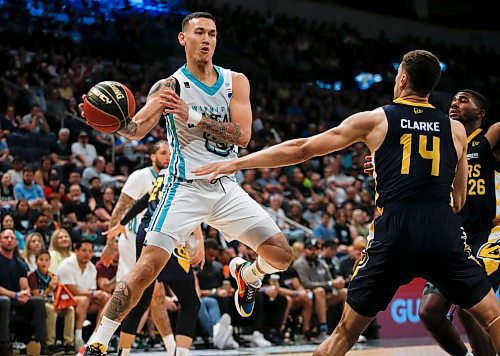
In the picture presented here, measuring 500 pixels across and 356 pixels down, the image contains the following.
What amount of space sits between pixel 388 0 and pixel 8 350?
76.5 ft

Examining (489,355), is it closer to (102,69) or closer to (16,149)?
(16,149)

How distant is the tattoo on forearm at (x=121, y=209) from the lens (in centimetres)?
775

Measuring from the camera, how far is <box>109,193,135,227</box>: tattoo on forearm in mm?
7750

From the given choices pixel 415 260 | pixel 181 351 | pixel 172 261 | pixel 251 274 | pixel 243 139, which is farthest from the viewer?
pixel 172 261

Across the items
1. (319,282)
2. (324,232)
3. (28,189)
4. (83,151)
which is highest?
(83,151)

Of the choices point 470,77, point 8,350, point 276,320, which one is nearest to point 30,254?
point 8,350

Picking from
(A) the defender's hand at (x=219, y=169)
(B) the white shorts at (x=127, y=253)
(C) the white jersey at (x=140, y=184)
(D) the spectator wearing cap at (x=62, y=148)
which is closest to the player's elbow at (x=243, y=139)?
(A) the defender's hand at (x=219, y=169)

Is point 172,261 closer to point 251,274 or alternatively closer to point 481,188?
point 251,274

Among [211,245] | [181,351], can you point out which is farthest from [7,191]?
[181,351]

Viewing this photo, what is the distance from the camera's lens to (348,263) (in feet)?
42.5

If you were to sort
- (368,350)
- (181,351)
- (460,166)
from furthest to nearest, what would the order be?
1. (368,350)
2. (181,351)
3. (460,166)

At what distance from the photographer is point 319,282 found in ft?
41.0

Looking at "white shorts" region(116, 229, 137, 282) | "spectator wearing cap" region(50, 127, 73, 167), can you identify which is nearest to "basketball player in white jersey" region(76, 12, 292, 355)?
"white shorts" region(116, 229, 137, 282)

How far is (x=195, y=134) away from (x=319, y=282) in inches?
272
